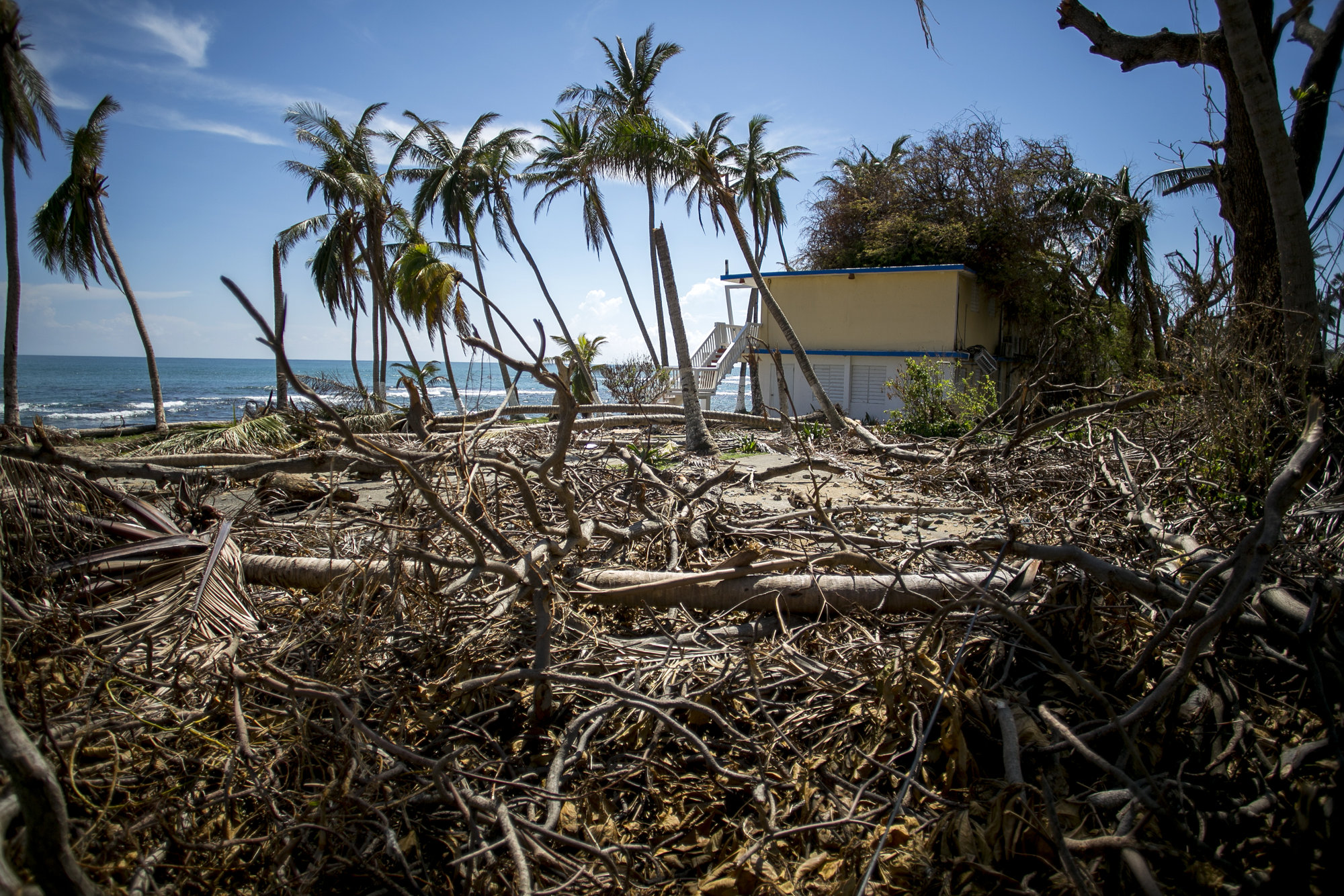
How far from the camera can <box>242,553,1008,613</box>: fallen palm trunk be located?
3.34 m

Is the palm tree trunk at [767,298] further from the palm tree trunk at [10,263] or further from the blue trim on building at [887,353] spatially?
the palm tree trunk at [10,263]

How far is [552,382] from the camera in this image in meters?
2.46

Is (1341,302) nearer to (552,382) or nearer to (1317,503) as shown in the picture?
(1317,503)

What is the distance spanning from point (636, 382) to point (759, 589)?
47.7ft

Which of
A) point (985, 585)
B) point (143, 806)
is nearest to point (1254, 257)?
point (985, 585)

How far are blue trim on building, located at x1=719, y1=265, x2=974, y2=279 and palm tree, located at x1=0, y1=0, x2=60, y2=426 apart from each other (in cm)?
1900

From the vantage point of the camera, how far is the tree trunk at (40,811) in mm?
1372

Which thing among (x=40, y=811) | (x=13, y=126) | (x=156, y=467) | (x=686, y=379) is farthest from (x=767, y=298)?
(x=13, y=126)

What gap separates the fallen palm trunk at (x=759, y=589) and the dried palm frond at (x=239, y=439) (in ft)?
22.8

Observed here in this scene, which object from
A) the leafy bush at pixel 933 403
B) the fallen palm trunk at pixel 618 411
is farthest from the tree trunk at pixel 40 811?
the leafy bush at pixel 933 403

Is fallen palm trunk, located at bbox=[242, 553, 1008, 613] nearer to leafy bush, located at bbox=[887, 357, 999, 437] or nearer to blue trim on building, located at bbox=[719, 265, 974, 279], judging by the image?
leafy bush, located at bbox=[887, 357, 999, 437]

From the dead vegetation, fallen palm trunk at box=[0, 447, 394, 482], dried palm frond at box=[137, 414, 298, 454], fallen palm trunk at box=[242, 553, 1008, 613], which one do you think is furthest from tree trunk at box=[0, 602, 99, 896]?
dried palm frond at box=[137, 414, 298, 454]

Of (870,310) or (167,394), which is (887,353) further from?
(167,394)

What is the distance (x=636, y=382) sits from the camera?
17766mm
